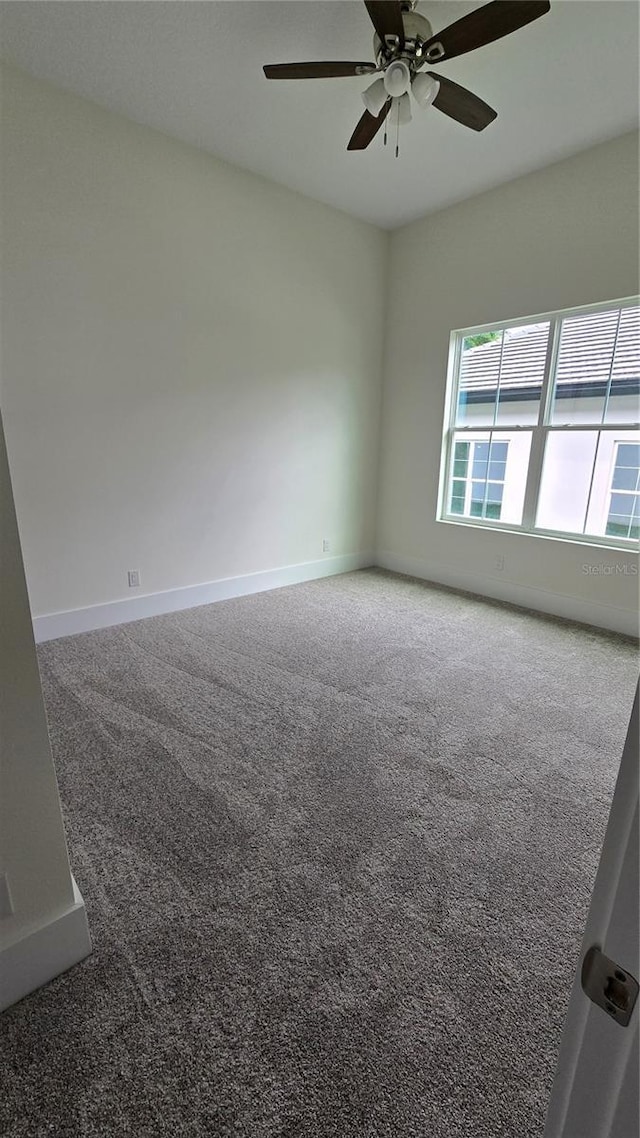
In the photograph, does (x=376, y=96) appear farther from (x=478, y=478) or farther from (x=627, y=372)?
(x=478, y=478)

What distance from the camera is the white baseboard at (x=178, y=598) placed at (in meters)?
3.25

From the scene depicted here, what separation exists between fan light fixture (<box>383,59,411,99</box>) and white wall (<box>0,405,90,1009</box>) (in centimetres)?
245

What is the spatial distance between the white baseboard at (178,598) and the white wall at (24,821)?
1.78 metres

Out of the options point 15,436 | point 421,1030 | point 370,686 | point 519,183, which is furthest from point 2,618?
point 519,183

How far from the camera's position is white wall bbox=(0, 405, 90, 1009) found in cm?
102

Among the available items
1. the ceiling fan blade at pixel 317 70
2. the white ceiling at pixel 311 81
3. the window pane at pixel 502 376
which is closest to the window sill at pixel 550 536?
the window pane at pixel 502 376

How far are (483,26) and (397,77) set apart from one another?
38 cm

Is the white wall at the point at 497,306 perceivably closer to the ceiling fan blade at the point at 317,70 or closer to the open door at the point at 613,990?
the ceiling fan blade at the point at 317,70

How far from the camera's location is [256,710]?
95.6 inches

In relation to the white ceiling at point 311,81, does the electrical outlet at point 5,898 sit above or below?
below

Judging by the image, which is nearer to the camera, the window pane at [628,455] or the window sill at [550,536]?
the window pane at [628,455]

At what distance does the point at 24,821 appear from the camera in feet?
3.58

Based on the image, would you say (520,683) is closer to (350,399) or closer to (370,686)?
(370,686)

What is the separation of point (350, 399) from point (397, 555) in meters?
1.57
